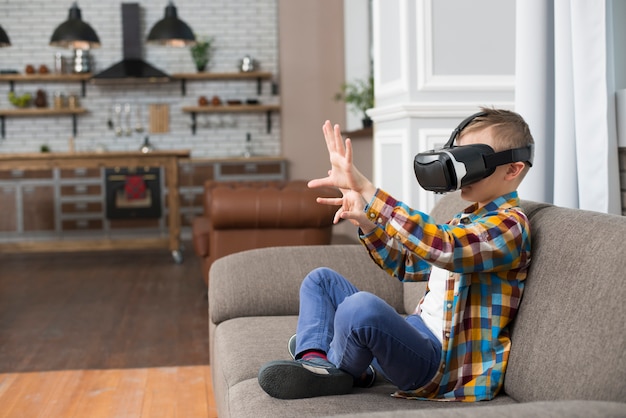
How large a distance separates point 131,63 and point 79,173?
141cm

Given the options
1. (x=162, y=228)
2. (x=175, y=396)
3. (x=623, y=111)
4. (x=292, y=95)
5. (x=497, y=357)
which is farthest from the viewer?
(x=292, y=95)

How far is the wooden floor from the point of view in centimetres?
302

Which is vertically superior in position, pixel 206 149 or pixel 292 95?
pixel 292 95

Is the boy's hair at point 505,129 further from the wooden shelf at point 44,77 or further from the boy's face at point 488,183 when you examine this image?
the wooden shelf at point 44,77

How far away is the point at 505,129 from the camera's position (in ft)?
5.55

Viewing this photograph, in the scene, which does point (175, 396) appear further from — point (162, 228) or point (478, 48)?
point (162, 228)

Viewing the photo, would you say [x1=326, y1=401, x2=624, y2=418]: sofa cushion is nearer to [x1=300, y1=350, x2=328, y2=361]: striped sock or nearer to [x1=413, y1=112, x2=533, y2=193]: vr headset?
[x1=413, y1=112, x2=533, y2=193]: vr headset

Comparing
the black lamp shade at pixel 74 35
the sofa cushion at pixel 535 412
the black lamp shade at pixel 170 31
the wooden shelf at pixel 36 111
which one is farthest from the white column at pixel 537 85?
the wooden shelf at pixel 36 111

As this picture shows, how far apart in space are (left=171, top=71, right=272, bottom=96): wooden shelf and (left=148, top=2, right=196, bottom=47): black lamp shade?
144 centimetres

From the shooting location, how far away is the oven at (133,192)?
7.30 metres

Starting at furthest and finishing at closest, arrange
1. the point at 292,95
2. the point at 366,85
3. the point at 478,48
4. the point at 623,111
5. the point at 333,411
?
the point at 292,95 < the point at 366,85 < the point at 478,48 < the point at 623,111 < the point at 333,411

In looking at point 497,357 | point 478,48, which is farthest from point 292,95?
point 497,357

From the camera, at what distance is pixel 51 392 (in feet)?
10.3

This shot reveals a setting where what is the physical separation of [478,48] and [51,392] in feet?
7.12
